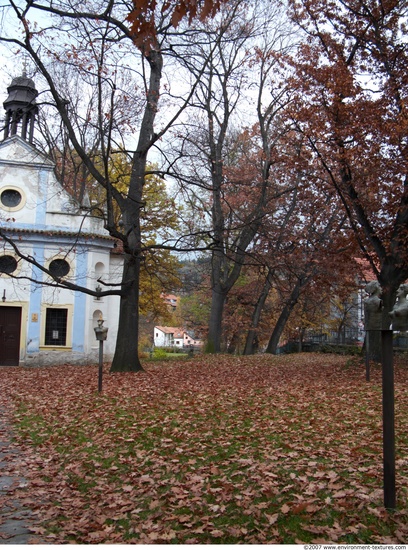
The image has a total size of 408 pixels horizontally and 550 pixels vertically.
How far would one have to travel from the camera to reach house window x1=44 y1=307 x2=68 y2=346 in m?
25.5

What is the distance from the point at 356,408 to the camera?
966cm

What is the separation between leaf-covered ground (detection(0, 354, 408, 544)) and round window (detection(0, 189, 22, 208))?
15.2 meters

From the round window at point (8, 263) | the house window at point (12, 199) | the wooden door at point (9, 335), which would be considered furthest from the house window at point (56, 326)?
the house window at point (12, 199)

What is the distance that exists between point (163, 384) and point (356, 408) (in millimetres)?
5544

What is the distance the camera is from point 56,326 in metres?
25.7

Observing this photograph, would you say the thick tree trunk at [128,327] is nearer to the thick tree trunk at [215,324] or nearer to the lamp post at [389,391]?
the thick tree trunk at [215,324]

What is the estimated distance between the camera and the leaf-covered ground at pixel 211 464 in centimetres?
457

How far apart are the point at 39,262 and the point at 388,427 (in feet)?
74.5

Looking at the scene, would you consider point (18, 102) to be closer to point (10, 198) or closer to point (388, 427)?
point (10, 198)

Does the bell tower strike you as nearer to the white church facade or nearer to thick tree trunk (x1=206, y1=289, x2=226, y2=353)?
the white church facade

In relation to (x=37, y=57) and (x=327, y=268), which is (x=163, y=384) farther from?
(x=327, y=268)

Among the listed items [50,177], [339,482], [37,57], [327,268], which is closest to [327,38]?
[37,57]

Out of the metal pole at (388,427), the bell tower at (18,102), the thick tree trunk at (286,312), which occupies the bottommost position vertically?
the metal pole at (388,427)

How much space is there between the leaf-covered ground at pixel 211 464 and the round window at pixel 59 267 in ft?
Answer: 44.8
